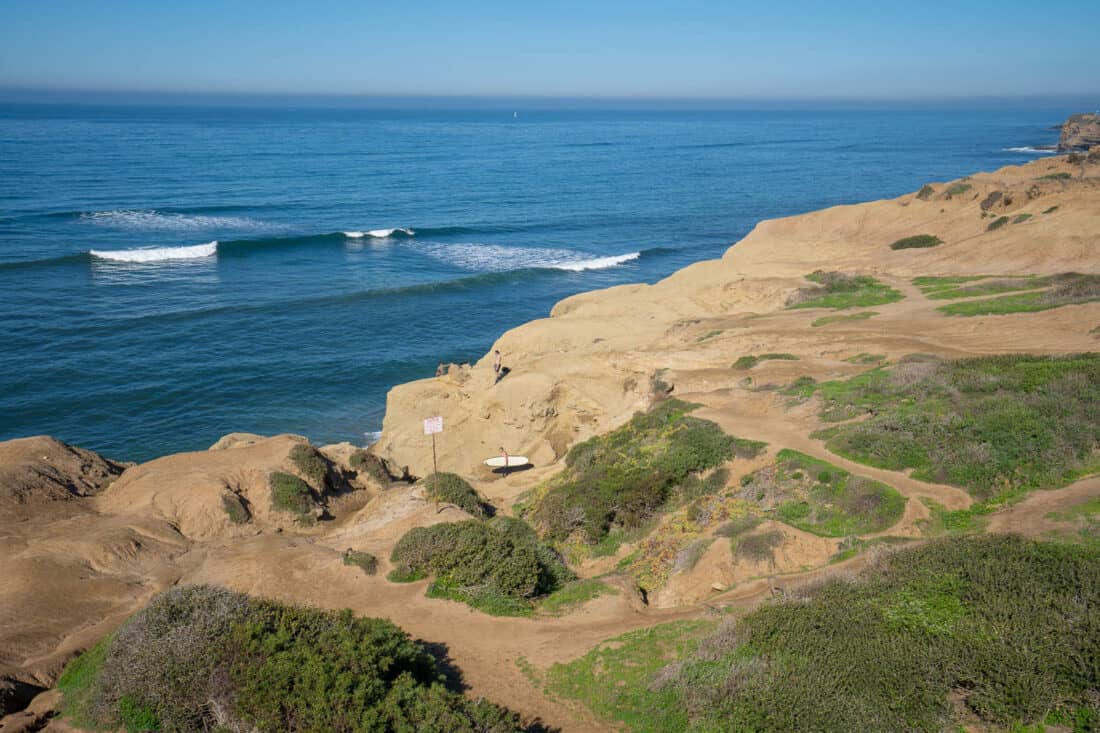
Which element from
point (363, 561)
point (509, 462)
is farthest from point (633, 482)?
point (509, 462)

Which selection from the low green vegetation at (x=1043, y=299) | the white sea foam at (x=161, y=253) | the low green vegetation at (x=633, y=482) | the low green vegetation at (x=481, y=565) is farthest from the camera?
the white sea foam at (x=161, y=253)

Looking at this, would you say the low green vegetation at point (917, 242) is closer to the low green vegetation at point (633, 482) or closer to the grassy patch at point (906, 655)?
the low green vegetation at point (633, 482)

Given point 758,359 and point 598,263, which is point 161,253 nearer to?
point 598,263

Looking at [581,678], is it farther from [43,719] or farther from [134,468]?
[134,468]

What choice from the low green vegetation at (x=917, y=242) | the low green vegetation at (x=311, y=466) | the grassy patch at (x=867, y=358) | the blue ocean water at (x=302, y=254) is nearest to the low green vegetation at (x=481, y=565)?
the low green vegetation at (x=311, y=466)

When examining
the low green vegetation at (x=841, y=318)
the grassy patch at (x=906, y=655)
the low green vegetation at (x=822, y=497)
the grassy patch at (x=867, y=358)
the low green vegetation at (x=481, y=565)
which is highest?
the low green vegetation at (x=841, y=318)

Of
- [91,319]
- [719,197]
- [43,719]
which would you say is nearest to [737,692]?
[43,719]

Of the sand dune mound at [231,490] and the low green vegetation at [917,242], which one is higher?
the low green vegetation at [917,242]
